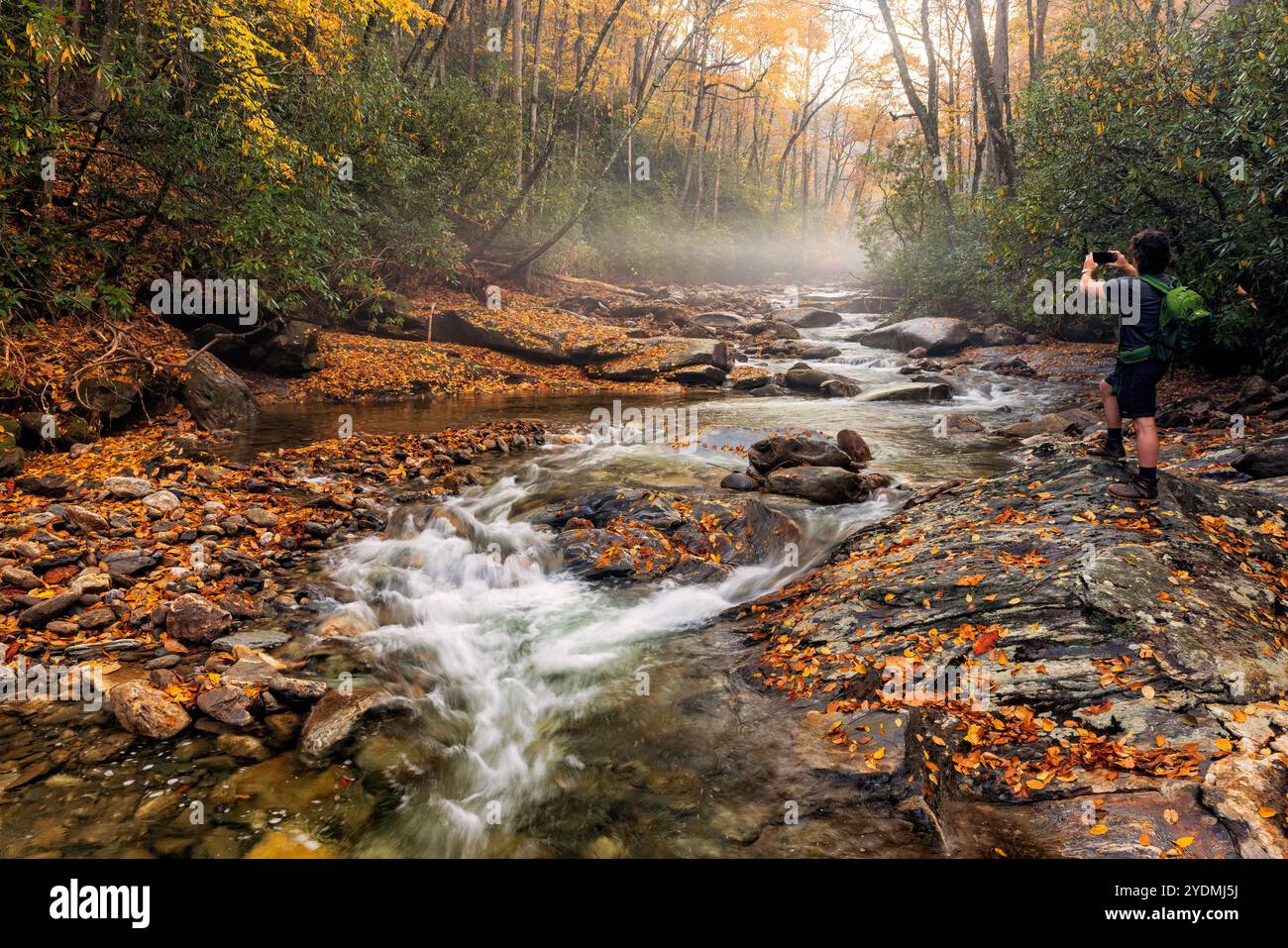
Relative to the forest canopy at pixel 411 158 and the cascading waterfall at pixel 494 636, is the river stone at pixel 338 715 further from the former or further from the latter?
the forest canopy at pixel 411 158

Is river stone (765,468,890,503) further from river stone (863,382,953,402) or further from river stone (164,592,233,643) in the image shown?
→ river stone (863,382,953,402)

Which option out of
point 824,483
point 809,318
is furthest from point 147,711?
point 809,318

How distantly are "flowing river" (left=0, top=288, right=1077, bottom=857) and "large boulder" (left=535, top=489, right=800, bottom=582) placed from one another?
22 cm

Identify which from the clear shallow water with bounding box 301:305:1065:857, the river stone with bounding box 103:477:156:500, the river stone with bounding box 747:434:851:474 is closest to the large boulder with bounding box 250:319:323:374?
the river stone with bounding box 103:477:156:500

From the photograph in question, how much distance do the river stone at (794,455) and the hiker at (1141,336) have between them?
3.67 metres

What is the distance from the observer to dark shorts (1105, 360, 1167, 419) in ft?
16.6

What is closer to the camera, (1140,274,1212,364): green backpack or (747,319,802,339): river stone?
(1140,274,1212,364): green backpack

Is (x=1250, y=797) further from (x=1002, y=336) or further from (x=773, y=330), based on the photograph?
(x=773, y=330)

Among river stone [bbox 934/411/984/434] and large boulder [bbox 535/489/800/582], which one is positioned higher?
river stone [bbox 934/411/984/434]

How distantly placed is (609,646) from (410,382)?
1091cm

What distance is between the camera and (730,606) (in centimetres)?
580

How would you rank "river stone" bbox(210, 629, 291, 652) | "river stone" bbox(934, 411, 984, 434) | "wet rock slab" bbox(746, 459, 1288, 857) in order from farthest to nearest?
"river stone" bbox(934, 411, 984, 434)
"river stone" bbox(210, 629, 291, 652)
"wet rock slab" bbox(746, 459, 1288, 857)
